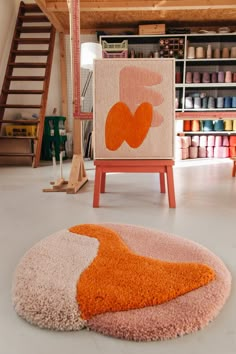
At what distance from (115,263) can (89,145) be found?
438 centimetres

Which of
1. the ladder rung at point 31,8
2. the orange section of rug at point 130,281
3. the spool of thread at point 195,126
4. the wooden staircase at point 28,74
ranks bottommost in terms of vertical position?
the orange section of rug at point 130,281

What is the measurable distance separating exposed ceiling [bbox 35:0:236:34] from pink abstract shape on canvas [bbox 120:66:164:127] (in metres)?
2.52

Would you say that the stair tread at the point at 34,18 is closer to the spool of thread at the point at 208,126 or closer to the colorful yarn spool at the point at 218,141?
the spool of thread at the point at 208,126

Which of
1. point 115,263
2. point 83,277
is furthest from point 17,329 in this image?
point 115,263

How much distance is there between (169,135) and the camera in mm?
2334

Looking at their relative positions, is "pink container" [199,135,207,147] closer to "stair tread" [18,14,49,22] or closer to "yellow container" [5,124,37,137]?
"yellow container" [5,124,37,137]

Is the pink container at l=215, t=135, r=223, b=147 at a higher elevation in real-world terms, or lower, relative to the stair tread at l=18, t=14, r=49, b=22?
lower

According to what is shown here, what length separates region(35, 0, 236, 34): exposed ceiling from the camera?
15.6ft

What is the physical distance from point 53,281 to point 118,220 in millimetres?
937

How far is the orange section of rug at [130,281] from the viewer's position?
1.01 m

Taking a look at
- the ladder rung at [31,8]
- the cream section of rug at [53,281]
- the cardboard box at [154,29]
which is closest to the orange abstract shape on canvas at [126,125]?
the cream section of rug at [53,281]

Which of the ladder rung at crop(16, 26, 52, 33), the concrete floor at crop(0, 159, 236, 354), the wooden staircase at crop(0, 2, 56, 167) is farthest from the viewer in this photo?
the ladder rung at crop(16, 26, 52, 33)

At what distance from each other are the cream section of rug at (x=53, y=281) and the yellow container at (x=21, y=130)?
3429 mm

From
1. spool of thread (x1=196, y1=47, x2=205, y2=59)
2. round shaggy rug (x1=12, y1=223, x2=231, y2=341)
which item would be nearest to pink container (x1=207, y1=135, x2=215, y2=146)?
spool of thread (x1=196, y1=47, x2=205, y2=59)
